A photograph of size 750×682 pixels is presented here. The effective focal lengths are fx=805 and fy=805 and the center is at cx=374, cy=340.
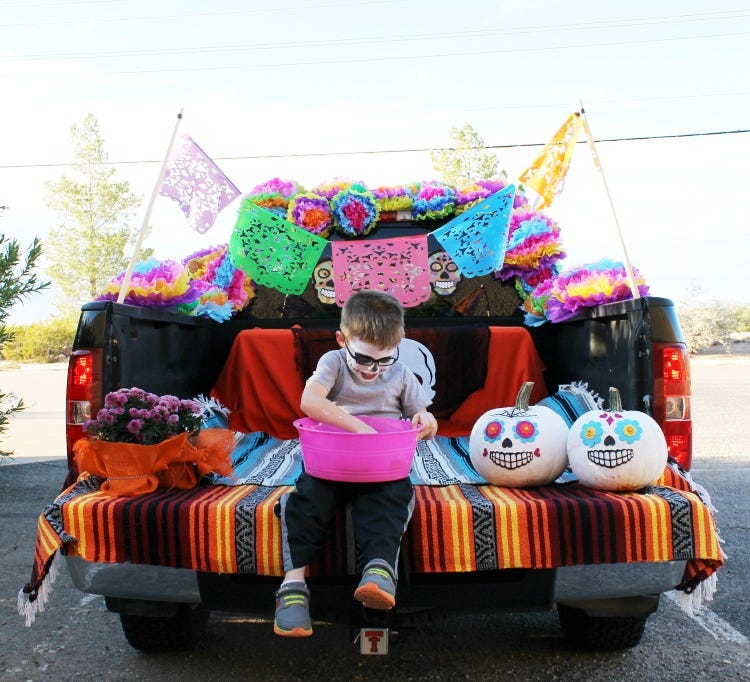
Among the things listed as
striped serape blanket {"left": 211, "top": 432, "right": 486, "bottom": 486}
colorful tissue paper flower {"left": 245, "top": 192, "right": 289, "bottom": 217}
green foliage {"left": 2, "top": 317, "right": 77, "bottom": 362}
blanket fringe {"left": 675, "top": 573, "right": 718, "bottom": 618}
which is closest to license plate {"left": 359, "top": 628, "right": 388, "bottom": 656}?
striped serape blanket {"left": 211, "top": 432, "right": 486, "bottom": 486}

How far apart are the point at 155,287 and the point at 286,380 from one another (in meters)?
1.05

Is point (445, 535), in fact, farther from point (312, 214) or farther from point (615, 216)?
point (312, 214)

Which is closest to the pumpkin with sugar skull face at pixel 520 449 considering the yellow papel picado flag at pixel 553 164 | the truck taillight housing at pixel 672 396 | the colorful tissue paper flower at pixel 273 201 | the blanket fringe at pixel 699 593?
the truck taillight housing at pixel 672 396

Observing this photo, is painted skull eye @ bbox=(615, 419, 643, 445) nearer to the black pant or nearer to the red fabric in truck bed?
the black pant

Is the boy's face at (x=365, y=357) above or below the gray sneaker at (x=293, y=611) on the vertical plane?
above

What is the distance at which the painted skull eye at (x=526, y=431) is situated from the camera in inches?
112

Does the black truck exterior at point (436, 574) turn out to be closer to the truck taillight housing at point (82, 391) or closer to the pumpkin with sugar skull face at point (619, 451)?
the truck taillight housing at point (82, 391)

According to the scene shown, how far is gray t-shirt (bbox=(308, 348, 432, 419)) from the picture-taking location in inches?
114

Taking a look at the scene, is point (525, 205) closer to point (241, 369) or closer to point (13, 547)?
point (241, 369)

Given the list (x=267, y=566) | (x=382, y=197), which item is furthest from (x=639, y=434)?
(x=382, y=197)

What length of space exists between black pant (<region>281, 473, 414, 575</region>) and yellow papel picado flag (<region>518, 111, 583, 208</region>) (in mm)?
2541

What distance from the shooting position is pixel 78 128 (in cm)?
2675

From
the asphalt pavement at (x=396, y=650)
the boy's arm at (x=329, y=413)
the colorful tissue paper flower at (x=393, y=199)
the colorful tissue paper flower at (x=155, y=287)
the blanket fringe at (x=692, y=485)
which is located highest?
the colorful tissue paper flower at (x=393, y=199)

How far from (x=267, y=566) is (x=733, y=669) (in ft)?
6.01
